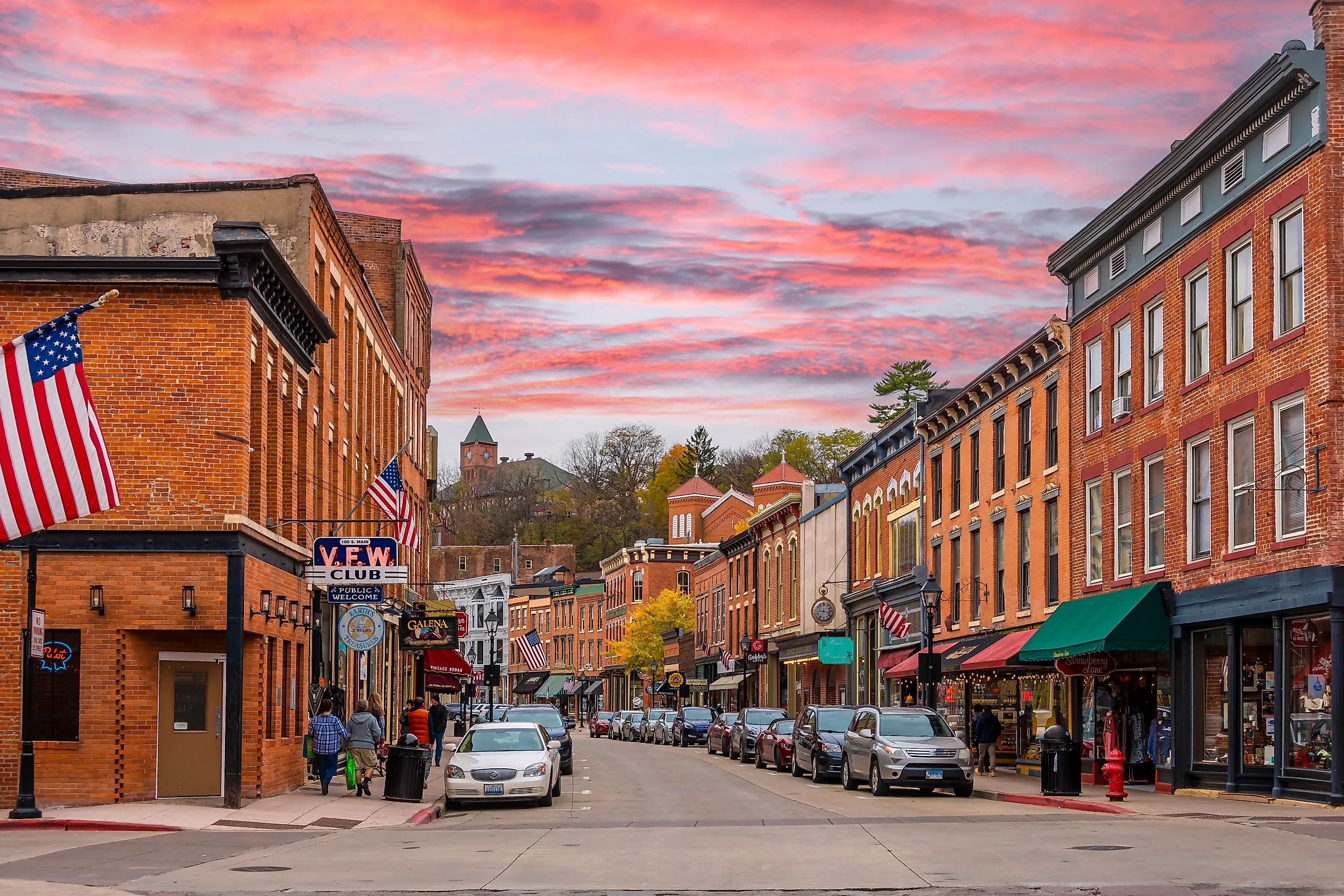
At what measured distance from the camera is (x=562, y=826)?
78.8ft

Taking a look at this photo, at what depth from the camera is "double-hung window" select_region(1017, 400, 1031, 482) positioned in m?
39.4

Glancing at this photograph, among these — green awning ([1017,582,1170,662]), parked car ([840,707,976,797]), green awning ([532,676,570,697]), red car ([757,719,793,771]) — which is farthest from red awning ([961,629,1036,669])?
green awning ([532,676,570,697])

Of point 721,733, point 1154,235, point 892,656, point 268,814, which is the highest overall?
point 1154,235

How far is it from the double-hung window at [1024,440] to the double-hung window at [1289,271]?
44.4ft

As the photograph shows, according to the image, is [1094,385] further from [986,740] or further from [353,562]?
[353,562]

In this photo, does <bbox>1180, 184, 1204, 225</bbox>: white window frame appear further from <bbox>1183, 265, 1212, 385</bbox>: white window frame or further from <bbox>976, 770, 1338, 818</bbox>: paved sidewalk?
<bbox>976, 770, 1338, 818</bbox>: paved sidewalk

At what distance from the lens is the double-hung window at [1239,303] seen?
27250mm

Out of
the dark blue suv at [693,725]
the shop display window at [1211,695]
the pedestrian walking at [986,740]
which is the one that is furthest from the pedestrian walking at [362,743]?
the dark blue suv at [693,725]

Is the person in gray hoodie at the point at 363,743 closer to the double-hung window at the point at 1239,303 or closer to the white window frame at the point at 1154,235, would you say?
the double-hung window at the point at 1239,303

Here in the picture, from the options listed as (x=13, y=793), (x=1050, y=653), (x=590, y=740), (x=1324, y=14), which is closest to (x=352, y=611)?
(x=13, y=793)

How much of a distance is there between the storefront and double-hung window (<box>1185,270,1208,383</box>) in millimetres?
4049

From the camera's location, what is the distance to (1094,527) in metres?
34.8

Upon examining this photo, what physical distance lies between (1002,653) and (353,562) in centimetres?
1546

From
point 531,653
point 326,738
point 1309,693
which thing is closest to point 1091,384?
point 1309,693
